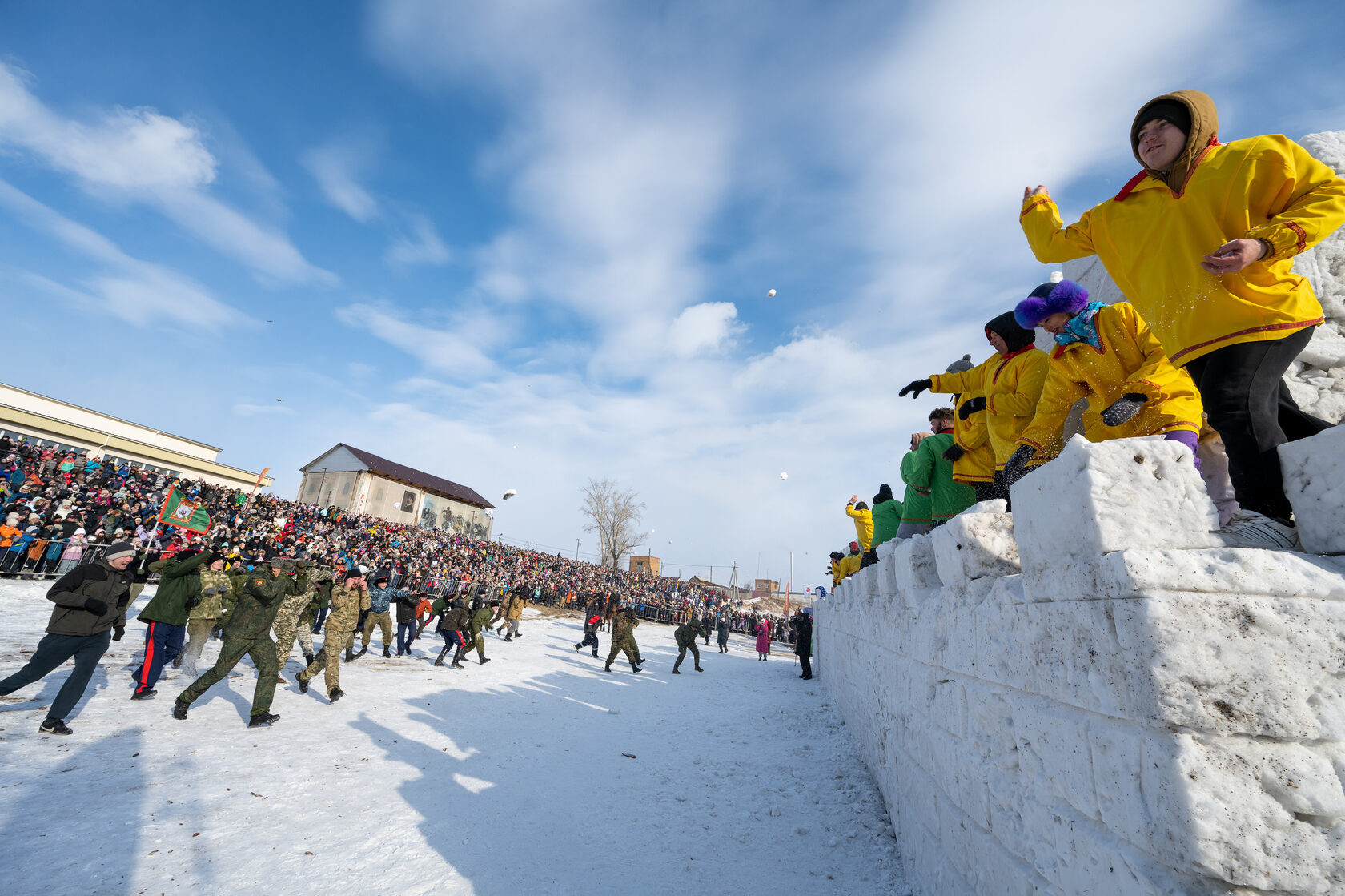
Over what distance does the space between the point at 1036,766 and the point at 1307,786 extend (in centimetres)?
71

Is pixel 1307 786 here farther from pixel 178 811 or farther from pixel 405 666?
pixel 405 666

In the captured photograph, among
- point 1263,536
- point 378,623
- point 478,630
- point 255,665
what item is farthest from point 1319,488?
point 378,623

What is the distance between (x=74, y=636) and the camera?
4.27m

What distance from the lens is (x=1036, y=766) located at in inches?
66.3

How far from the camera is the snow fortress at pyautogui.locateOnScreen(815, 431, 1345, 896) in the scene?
42.9 inches

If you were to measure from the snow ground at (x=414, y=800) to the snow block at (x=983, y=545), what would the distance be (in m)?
2.08

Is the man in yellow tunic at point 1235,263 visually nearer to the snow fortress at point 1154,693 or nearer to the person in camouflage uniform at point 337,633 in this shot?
the snow fortress at point 1154,693

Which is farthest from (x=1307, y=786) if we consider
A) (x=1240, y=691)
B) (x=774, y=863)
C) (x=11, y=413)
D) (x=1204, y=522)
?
(x=11, y=413)

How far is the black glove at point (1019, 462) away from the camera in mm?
2662

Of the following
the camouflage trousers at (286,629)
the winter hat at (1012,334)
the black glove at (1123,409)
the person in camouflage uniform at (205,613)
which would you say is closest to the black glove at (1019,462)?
the black glove at (1123,409)

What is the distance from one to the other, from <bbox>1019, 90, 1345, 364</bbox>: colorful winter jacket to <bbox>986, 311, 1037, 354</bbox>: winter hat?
1.13m

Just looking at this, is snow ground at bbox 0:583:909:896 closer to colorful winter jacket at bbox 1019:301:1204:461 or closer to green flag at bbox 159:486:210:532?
colorful winter jacket at bbox 1019:301:1204:461

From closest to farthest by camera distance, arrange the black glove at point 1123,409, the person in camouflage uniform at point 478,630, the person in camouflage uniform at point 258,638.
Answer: the black glove at point 1123,409 < the person in camouflage uniform at point 258,638 < the person in camouflage uniform at point 478,630

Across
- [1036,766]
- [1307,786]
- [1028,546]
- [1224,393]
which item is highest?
[1224,393]
